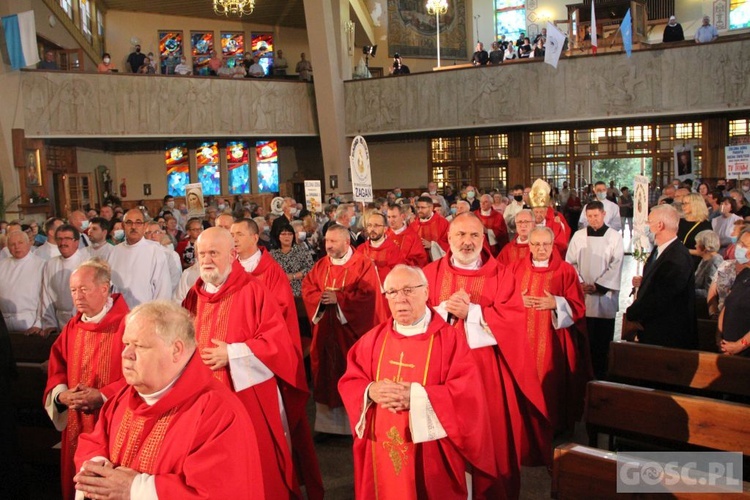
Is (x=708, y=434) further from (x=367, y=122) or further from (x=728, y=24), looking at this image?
(x=728, y=24)

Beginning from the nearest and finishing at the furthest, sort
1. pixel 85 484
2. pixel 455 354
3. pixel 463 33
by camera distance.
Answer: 1. pixel 85 484
2. pixel 455 354
3. pixel 463 33

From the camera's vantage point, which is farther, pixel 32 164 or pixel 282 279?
pixel 32 164

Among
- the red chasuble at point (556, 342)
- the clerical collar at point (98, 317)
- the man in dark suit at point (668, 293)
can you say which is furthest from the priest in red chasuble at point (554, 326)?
the clerical collar at point (98, 317)

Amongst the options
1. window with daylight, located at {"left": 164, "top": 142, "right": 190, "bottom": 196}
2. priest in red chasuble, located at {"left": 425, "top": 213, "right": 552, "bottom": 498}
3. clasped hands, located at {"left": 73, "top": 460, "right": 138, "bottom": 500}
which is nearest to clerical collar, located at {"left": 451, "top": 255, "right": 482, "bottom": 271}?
priest in red chasuble, located at {"left": 425, "top": 213, "right": 552, "bottom": 498}

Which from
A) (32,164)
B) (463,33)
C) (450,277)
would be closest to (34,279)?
(450,277)

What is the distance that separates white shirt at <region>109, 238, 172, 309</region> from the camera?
7.14m

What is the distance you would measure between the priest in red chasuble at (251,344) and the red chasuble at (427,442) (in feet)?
2.02

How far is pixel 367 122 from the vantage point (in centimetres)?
2217

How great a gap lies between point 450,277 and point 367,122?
17.5 metres

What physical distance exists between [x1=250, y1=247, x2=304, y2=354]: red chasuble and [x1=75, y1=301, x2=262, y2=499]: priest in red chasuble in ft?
6.54

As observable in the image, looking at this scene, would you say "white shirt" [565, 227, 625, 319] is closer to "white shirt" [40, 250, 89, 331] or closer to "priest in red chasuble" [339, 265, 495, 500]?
"priest in red chasuble" [339, 265, 495, 500]

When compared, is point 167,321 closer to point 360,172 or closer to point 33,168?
point 360,172

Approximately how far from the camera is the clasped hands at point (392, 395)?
362 centimetres

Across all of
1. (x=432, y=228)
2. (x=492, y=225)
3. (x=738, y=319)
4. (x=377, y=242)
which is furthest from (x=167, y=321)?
(x=492, y=225)
